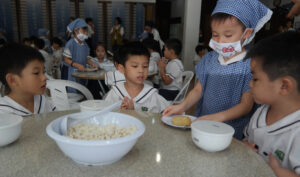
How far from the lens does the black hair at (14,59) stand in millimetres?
1184

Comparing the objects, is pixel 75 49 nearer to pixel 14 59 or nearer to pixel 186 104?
pixel 14 59

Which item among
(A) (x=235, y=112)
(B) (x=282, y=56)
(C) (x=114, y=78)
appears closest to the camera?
(B) (x=282, y=56)

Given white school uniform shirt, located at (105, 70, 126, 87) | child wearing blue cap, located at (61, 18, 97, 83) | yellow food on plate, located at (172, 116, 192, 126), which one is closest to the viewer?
yellow food on plate, located at (172, 116, 192, 126)

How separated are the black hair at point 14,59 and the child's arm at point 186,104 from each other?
31.9 inches

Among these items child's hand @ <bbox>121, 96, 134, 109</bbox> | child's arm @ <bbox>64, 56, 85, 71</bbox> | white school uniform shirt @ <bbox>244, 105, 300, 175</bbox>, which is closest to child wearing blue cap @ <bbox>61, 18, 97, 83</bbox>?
child's arm @ <bbox>64, 56, 85, 71</bbox>

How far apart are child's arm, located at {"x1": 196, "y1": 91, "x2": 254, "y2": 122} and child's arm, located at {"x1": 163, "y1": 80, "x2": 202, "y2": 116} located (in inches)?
6.0

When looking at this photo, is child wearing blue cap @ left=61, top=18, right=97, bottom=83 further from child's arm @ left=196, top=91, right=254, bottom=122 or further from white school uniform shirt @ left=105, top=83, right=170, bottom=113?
child's arm @ left=196, top=91, right=254, bottom=122

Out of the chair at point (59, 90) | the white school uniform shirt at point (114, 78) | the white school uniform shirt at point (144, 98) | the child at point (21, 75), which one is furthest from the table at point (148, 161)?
the white school uniform shirt at point (114, 78)

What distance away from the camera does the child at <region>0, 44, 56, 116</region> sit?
1.18m

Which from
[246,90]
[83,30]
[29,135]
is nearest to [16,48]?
[29,135]

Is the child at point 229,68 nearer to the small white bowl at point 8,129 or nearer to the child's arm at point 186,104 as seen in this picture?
the child's arm at point 186,104

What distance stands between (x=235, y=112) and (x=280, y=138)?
0.22m

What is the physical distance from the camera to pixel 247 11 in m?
1.07

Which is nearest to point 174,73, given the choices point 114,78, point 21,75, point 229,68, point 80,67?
point 114,78
